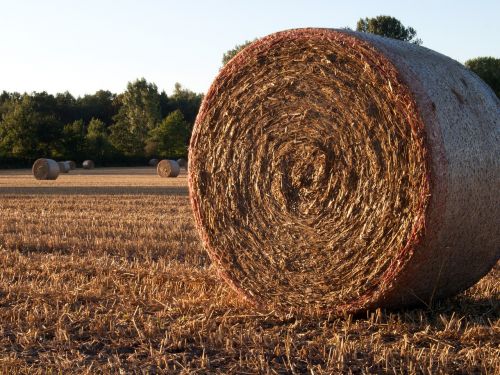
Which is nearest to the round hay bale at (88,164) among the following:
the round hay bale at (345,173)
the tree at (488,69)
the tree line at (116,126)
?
the tree line at (116,126)

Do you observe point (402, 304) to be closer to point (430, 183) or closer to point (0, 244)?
point (430, 183)

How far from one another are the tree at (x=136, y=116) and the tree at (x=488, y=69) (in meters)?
26.2

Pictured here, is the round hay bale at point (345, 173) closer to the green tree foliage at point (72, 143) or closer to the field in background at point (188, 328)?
the field in background at point (188, 328)

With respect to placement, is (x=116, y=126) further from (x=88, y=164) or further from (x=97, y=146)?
(x=88, y=164)

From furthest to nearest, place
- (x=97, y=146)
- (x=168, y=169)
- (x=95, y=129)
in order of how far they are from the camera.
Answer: (x=95, y=129), (x=97, y=146), (x=168, y=169)

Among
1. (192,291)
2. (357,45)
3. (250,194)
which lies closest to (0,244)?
(192,291)

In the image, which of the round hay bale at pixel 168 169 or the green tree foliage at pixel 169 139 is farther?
the green tree foliage at pixel 169 139

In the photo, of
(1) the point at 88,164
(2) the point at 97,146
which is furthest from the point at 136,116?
(1) the point at 88,164

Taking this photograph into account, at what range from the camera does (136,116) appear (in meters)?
64.9

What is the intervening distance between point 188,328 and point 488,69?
3637 cm

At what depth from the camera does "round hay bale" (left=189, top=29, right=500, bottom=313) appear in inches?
187

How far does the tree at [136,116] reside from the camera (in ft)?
191

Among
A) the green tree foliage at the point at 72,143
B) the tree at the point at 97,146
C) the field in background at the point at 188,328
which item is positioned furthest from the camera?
the tree at the point at 97,146

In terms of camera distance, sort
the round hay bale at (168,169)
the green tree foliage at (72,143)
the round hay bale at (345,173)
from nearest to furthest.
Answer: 1. the round hay bale at (345,173)
2. the round hay bale at (168,169)
3. the green tree foliage at (72,143)
